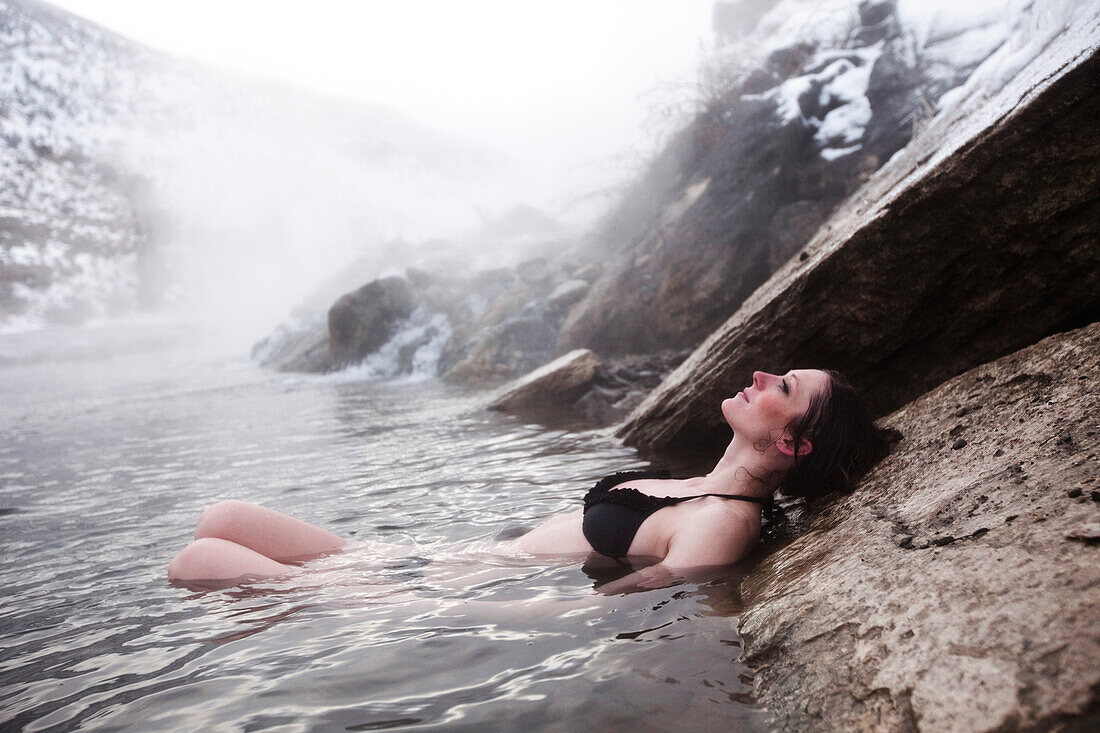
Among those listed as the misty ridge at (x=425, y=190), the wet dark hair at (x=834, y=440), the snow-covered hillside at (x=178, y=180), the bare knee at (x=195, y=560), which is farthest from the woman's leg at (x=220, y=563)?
the snow-covered hillside at (x=178, y=180)

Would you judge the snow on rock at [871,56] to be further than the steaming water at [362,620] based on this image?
Yes

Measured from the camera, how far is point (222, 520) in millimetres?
2846

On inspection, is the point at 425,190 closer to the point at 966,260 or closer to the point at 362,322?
the point at 362,322

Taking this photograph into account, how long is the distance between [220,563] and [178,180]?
7033 cm

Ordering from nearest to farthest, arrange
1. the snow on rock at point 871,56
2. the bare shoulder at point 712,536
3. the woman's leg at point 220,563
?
1. the bare shoulder at point 712,536
2. the woman's leg at point 220,563
3. the snow on rock at point 871,56

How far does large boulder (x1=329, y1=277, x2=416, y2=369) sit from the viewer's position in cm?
1386

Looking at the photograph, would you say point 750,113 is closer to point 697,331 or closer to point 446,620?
point 697,331

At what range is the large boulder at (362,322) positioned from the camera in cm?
1386

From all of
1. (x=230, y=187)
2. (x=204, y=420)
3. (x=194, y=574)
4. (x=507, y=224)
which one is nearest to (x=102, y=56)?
(x=230, y=187)

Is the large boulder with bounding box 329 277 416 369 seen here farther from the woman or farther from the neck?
the neck

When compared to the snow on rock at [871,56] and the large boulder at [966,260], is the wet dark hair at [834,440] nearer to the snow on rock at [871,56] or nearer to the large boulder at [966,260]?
the large boulder at [966,260]

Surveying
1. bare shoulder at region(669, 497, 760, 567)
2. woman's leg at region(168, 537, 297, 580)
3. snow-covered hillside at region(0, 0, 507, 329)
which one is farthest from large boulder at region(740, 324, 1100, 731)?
snow-covered hillside at region(0, 0, 507, 329)

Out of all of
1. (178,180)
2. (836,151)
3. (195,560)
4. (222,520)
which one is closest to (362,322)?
(836,151)

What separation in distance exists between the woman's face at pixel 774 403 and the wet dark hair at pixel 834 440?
33 millimetres
